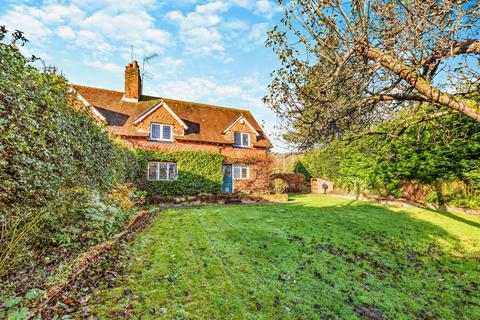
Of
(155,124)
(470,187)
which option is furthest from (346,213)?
(155,124)

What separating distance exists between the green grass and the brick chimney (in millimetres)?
15594

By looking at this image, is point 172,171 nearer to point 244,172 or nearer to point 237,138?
point 244,172

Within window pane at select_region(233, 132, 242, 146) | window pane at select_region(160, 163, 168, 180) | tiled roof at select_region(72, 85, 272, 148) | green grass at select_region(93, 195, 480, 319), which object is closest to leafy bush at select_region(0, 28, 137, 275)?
green grass at select_region(93, 195, 480, 319)

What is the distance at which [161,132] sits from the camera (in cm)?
1820

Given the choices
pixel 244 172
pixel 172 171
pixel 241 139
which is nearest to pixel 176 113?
pixel 172 171

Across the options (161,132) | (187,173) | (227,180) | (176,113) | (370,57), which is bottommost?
(227,180)

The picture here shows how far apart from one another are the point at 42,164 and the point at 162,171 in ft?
44.9

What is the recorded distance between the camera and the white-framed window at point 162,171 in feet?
57.4

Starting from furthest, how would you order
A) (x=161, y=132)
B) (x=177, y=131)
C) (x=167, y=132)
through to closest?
(x=177, y=131) → (x=167, y=132) → (x=161, y=132)

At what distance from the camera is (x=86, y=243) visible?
5520mm

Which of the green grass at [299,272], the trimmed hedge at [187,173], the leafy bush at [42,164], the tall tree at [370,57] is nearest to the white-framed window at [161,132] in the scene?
the trimmed hedge at [187,173]

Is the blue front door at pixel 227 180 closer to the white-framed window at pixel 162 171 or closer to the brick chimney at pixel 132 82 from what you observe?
the white-framed window at pixel 162 171

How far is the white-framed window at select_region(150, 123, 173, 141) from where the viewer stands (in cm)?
1810

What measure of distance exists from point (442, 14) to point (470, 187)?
39.4 ft
